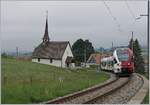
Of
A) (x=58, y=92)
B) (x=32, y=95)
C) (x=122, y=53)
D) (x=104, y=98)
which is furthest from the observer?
(x=122, y=53)

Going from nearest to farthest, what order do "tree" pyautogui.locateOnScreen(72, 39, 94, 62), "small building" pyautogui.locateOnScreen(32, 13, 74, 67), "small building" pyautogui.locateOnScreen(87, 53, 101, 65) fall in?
"small building" pyautogui.locateOnScreen(32, 13, 74, 67), "tree" pyautogui.locateOnScreen(72, 39, 94, 62), "small building" pyautogui.locateOnScreen(87, 53, 101, 65)

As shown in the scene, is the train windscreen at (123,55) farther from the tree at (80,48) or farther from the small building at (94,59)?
the small building at (94,59)

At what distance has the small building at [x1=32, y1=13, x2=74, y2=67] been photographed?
300 ft

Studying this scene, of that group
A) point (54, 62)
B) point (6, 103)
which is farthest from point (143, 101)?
point (54, 62)

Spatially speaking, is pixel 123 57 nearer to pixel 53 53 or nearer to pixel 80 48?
pixel 53 53

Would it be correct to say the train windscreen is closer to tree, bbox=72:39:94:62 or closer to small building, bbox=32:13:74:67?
small building, bbox=32:13:74:67

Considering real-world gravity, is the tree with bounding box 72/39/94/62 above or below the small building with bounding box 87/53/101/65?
above

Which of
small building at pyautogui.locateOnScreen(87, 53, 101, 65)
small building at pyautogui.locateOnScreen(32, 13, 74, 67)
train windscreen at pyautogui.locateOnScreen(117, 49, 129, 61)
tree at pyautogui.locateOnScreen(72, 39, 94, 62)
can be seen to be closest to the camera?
train windscreen at pyautogui.locateOnScreen(117, 49, 129, 61)

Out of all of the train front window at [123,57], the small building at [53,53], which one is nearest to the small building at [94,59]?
the small building at [53,53]

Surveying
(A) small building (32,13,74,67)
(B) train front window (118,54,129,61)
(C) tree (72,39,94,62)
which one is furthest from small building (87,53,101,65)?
(B) train front window (118,54,129,61)

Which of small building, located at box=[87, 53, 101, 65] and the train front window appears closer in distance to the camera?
the train front window

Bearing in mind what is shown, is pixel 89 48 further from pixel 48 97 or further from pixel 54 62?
pixel 48 97

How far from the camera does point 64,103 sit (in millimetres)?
16891

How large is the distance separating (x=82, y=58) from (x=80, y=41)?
4.85m
